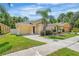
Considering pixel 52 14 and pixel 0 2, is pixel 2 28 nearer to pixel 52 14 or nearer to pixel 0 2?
pixel 0 2

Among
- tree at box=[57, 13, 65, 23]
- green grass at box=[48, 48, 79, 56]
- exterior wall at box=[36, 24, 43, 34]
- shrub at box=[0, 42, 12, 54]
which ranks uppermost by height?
tree at box=[57, 13, 65, 23]

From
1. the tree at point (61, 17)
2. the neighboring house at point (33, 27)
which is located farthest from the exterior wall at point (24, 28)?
the tree at point (61, 17)

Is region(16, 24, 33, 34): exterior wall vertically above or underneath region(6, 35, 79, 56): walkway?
above

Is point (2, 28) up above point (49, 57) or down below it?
above

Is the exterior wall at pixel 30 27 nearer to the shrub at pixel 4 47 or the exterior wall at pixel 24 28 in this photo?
the exterior wall at pixel 24 28

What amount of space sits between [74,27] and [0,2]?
40.9 inches

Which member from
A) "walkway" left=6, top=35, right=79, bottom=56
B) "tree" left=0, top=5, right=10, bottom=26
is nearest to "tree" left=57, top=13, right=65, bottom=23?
"walkway" left=6, top=35, right=79, bottom=56

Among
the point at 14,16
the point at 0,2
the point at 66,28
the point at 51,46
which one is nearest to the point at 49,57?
the point at 51,46

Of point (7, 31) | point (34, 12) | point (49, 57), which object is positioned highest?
point (34, 12)

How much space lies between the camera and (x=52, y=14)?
396cm

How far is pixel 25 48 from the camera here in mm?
3941

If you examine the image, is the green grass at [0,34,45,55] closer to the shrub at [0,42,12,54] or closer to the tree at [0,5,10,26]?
the shrub at [0,42,12,54]

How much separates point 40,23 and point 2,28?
51 centimetres

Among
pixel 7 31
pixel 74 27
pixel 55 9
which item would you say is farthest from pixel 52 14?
pixel 7 31
